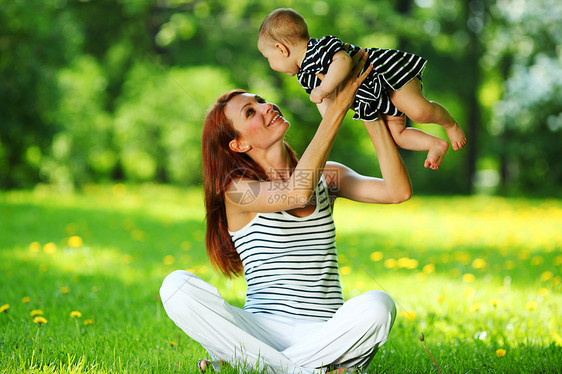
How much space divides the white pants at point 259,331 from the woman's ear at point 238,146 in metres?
0.64

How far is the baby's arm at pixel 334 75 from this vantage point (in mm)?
2176

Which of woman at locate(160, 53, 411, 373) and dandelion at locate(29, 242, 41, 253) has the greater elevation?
woman at locate(160, 53, 411, 373)

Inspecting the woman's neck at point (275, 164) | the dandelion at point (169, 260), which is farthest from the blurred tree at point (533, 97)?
the woman's neck at point (275, 164)

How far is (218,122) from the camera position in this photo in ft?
8.46

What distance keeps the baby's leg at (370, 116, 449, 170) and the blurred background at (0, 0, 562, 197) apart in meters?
7.56

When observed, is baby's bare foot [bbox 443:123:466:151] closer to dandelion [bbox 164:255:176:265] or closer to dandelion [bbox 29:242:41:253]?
dandelion [bbox 164:255:176:265]

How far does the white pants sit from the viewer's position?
216cm

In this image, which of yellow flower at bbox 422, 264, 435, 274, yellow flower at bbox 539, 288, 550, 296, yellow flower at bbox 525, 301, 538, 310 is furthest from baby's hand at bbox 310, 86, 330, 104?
yellow flower at bbox 422, 264, 435, 274

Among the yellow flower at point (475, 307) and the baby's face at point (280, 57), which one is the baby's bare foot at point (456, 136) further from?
the yellow flower at point (475, 307)

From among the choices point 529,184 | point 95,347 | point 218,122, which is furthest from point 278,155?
point 529,184

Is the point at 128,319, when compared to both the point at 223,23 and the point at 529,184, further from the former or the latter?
the point at 529,184

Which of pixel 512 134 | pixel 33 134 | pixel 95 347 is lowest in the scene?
pixel 512 134

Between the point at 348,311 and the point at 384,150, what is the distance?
744 mm

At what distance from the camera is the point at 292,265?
8.02ft
